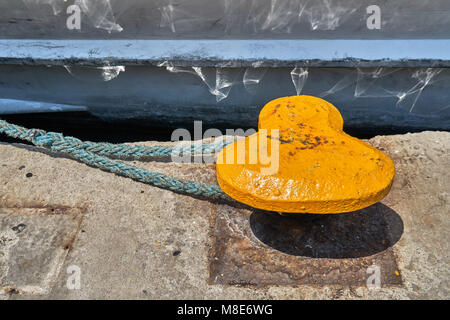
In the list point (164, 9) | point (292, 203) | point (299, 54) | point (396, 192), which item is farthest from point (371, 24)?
point (292, 203)

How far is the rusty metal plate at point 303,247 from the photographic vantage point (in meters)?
2.12

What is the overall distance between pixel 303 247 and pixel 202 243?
2.02ft

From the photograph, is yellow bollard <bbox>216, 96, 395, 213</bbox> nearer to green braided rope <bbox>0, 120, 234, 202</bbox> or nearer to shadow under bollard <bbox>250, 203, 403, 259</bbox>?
shadow under bollard <bbox>250, 203, 403, 259</bbox>

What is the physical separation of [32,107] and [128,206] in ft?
5.01

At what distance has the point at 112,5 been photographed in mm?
2773

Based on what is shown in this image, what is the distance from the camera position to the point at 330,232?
2338 mm

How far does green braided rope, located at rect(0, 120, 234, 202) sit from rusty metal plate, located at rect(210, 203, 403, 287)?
219 mm

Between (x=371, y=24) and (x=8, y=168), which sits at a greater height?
(x=371, y=24)

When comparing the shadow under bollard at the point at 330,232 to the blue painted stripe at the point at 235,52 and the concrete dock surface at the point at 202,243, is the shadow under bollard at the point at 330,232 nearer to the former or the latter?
the concrete dock surface at the point at 202,243
